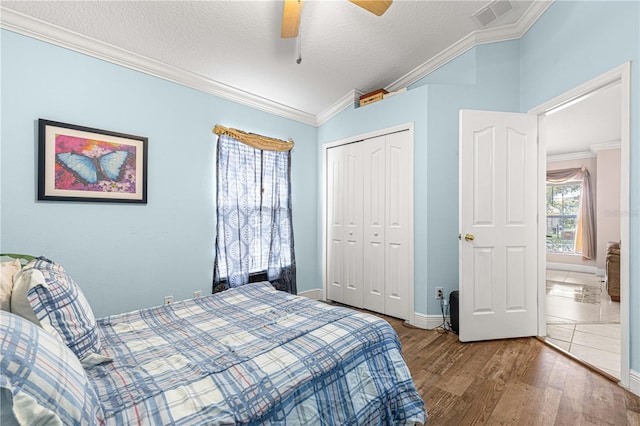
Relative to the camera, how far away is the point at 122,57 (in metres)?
2.48

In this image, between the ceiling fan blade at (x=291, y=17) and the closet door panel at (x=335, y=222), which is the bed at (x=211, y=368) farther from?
the closet door panel at (x=335, y=222)

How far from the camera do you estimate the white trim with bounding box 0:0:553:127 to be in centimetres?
210

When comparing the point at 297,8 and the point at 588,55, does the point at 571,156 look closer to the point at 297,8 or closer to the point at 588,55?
the point at 588,55

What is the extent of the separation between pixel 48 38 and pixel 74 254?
1642mm

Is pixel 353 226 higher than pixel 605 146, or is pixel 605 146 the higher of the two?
pixel 605 146

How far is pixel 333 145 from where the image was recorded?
3.91 m

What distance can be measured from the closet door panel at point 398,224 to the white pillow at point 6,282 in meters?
2.93

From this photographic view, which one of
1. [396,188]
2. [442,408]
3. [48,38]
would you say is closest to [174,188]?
[48,38]

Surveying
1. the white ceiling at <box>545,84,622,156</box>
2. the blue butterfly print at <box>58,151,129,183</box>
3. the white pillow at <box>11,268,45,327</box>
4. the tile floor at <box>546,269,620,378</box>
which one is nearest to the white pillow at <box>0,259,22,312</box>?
the white pillow at <box>11,268,45,327</box>

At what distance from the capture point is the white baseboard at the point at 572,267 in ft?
18.8

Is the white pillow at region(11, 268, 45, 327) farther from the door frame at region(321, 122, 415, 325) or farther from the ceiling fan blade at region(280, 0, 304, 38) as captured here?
the door frame at region(321, 122, 415, 325)

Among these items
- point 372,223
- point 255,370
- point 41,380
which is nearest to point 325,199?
point 372,223

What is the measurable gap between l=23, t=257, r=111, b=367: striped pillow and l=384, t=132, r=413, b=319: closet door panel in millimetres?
2667

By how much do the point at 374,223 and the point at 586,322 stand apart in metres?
2.41
